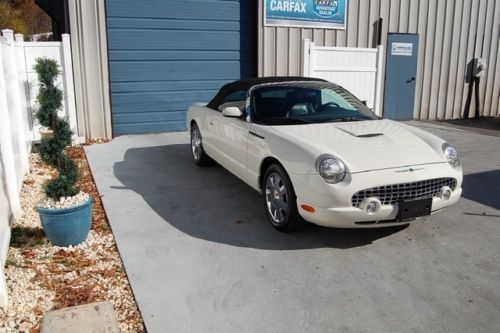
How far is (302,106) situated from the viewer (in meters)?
5.01

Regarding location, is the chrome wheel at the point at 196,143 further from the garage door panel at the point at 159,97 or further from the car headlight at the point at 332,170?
the car headlight at the point at 332,170

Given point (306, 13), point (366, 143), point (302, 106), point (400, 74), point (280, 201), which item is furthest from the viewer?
point (400, 74)

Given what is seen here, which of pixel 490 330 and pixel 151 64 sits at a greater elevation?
pixel 151 64

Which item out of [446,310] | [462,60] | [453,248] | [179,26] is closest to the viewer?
[446,310]

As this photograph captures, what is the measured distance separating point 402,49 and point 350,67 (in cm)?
196

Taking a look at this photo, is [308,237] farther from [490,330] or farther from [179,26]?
[179,26]

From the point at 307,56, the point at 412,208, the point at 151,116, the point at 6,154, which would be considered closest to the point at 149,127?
the point at 151,116

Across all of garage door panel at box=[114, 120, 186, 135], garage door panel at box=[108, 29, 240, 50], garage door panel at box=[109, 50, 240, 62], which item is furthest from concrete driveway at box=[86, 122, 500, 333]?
garage door panel at box=[108, 29, 240, 50]

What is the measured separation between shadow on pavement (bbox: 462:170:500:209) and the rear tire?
352 cm

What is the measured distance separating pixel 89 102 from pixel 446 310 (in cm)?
749

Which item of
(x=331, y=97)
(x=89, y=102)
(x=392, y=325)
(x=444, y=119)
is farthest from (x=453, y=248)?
(x=444, y=119)

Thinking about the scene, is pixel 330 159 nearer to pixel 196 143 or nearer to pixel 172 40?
pixel 196 143

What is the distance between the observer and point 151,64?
9.30 meters

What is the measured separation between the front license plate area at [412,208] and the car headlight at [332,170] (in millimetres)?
550
